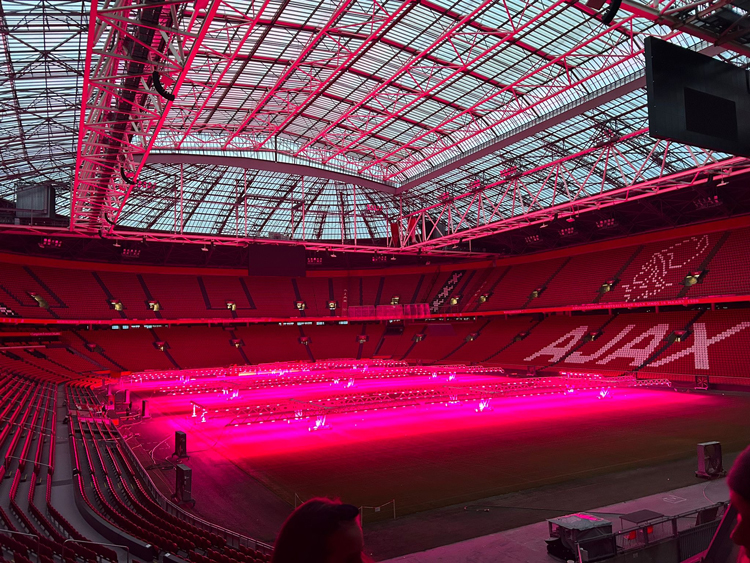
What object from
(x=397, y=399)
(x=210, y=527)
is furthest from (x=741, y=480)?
(x=397, y=399)

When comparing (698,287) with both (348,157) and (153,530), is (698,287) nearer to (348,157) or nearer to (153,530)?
(348,157)

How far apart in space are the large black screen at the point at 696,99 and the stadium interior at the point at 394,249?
64 millimetres

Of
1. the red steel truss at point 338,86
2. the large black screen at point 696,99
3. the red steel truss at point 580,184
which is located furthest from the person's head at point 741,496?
the red steel truss at point 580,184

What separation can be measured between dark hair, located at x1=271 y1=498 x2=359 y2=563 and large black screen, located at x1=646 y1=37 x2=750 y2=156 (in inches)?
446

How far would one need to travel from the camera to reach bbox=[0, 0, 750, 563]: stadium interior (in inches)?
474

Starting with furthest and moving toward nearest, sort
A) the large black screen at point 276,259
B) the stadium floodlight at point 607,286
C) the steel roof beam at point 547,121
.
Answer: the stadium floodlight at point 607,286 → the large black screen at point 276,259 → the steel roof beam at point 547,121

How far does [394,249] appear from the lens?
44.2 metres

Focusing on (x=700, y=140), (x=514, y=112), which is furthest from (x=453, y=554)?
(x=514, y=112)

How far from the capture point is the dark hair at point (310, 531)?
200 cm

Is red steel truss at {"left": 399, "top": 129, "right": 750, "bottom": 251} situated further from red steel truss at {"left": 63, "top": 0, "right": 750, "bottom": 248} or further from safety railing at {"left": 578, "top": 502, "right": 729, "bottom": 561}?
safety railing at {"left": 578, "top": 502, "right": 729, "bottom": 561}

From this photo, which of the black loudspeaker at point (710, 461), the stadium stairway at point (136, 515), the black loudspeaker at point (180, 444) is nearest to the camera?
the stadium stairway at point (136, 515)

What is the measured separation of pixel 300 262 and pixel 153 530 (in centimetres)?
3509

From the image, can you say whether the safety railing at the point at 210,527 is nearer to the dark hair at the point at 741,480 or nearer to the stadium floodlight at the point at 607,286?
the dark hair at the point at 741,480

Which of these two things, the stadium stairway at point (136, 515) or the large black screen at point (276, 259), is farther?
the large black screen at point (276, 259)
